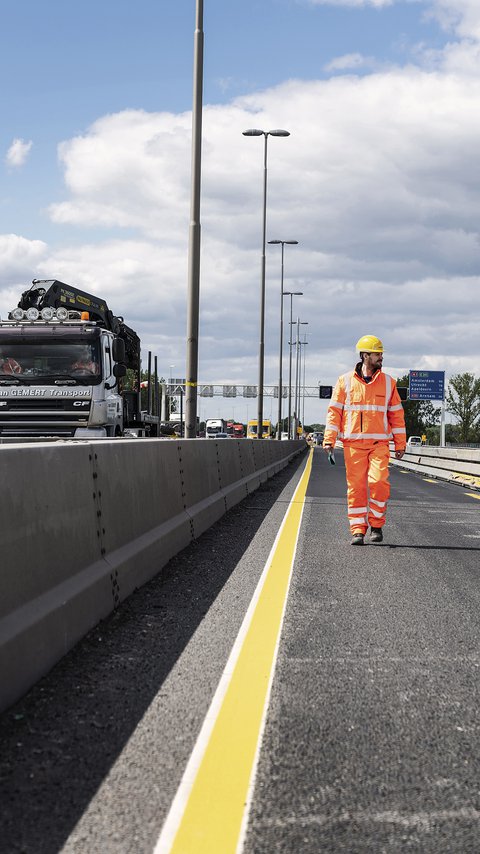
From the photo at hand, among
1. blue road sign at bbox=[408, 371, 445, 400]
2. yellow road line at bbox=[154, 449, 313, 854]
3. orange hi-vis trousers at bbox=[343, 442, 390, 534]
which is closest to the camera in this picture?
yellow road line at bbox=[154, 449, 313, 854]

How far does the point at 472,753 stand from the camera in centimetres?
362

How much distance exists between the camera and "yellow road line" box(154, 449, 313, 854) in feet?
9.37

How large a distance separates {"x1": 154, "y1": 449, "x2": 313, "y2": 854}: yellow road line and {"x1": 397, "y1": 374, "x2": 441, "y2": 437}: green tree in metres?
161

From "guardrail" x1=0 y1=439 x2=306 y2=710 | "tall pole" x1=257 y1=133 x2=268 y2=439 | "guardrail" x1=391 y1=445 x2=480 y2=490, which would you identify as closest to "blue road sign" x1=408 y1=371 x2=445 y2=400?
"tall pole" x1=257 y1=133 x2=268 y2=439

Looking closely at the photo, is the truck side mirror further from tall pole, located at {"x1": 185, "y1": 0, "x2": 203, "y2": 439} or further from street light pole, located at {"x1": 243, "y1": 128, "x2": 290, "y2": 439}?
street light pole, located at {"x1": 243, "y1": 128, "x2": 290, "y2": 439}

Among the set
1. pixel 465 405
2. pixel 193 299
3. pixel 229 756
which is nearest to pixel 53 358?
pixel 193 299

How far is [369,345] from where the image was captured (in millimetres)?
9766

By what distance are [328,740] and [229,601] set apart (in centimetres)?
283

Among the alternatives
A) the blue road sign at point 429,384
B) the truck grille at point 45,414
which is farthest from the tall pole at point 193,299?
the blue road sign at point 429,384

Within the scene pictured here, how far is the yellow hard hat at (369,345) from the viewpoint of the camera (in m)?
9.76

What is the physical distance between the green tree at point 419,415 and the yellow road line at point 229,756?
529ft

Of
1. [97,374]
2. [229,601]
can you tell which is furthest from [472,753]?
[97,374]

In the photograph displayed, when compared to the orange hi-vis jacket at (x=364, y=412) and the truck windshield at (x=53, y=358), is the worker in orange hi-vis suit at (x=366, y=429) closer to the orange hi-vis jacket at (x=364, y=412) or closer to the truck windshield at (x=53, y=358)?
the orange hi-vis jacket at (x=364, y=412)

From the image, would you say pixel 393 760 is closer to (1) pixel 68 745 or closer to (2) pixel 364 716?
(2) pixel 364 716
